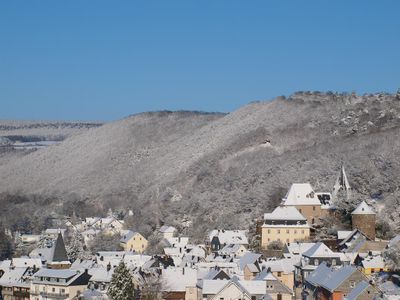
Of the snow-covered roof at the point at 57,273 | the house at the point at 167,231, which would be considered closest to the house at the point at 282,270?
the snow-covered roof at the point at 57,273

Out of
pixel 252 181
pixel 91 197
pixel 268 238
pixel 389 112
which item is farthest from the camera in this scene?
pixel 91 197

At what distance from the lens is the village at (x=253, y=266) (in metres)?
63.7

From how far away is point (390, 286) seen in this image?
58531 mm

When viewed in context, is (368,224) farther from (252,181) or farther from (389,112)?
(389,112)

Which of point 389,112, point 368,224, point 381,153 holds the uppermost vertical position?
point 389,112

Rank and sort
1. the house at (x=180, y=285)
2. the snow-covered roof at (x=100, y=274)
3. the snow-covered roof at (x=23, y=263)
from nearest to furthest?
the house at (x=180, y=285)
the snow-covered roof at (x=100, y=274)
the snow-covered roof at (x=23, y=263)

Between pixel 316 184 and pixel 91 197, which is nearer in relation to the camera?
pixel 316 184

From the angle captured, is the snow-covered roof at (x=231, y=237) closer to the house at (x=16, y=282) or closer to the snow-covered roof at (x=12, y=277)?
A: the house at (x=16, y=282)

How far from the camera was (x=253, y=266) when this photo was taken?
75062 millimetres

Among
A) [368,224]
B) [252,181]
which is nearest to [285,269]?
[368,224]

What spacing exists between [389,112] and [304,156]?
3530cm

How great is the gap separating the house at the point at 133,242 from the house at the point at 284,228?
2165 cm

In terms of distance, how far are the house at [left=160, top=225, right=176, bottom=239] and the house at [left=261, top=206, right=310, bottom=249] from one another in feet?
80.4

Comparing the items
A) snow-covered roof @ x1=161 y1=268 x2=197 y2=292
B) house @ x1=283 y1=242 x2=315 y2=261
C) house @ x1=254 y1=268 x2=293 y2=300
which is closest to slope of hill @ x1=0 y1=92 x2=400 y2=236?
house @ x1=283 y1=242 x2=315 y2=261
